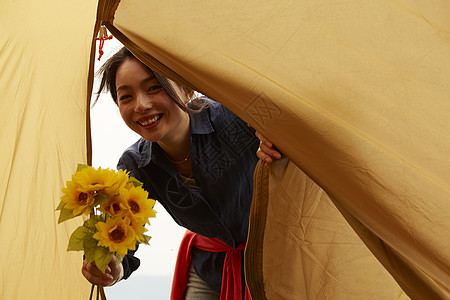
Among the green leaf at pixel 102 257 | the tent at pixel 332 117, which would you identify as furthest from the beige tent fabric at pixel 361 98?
the green leaf at pixel 102 257

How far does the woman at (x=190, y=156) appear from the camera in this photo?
1.30 meters

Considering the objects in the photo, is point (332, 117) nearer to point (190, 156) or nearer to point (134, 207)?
point (134, 207)

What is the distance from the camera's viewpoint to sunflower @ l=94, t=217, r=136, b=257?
0.89m

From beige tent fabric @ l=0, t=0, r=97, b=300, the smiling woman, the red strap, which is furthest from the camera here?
the smiling woman

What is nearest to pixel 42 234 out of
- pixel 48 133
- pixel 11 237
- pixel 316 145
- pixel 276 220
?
pixel 11 237

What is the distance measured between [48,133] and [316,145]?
0.76m

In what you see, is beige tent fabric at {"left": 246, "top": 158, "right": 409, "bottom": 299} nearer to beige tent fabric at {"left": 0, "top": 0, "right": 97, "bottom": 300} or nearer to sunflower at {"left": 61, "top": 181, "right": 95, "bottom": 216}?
→ sunflower at {"left": 61, "top": 181, "right": 95, "bottom": 216}

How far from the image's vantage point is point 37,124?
4.19ft

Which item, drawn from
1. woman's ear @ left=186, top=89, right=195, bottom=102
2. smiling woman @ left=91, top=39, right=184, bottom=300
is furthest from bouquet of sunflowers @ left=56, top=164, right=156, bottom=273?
smiling woman @ left=91, top=39, right=184, bottom=300

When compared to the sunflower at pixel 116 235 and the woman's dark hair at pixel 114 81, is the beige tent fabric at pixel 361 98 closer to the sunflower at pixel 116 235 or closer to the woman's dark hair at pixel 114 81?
the sunflower at pixel 116 235

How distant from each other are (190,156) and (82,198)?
482mm

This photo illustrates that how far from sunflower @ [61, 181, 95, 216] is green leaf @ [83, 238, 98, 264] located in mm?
57

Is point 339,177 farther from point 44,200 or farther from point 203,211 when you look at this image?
point 44,200

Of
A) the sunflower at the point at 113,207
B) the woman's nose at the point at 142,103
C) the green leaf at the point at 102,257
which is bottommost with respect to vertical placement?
the green leaf at the point at 102,257
